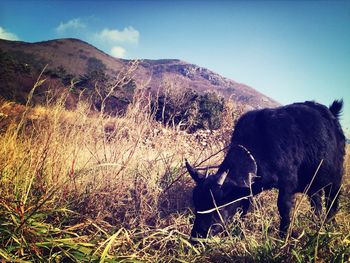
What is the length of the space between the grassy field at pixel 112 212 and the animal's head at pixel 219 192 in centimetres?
23

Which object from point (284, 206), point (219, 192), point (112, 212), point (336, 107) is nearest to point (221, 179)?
point (219, 192)

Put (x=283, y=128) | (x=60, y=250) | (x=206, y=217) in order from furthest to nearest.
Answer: (x=283, y=128)
(x=206, y=217)
(x=60, y=250)

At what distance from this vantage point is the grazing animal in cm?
372

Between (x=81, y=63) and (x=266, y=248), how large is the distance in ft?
283

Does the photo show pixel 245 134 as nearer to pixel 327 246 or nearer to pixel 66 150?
pixel 327 246

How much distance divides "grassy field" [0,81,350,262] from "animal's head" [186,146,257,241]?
0.74ft

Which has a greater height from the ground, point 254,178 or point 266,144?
point 266,144

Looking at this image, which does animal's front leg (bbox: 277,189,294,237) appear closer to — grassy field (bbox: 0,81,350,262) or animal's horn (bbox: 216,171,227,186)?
grassy field (bbox: 0,81,350,262)

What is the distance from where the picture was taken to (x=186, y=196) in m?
4.60

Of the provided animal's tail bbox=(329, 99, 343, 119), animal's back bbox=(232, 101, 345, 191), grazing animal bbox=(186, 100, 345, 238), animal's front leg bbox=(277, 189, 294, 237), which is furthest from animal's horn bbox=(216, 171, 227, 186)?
animal's tail bbox=(329, 99, 343, 119)

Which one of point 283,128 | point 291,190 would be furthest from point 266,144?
point 291,190

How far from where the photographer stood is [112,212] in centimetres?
350

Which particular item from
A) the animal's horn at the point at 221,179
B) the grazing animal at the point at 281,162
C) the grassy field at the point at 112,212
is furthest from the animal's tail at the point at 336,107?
the animal's horn at the point at 221,179

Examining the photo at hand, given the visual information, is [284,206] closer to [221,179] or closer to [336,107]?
[221,179]
